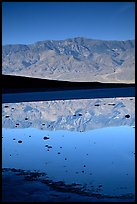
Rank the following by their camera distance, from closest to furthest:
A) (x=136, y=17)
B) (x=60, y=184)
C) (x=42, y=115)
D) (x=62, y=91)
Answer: (x=136, y=17) < (x=60, y=184) < (x=42, y=115) < (x=62, y=91)

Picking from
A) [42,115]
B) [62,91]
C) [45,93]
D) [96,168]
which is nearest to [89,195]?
[96,168]

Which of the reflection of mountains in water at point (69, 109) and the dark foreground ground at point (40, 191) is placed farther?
the reflection of mountains in water at point (69, 109)

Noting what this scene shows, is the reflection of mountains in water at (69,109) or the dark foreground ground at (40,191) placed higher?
the reflection of mountains in water at (69,109)

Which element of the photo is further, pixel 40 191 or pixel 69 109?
pixel 69 109

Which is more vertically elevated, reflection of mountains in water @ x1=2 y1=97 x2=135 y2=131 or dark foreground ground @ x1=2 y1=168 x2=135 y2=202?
reflection of mountains in water @ x1=2 y1=97 x2=135 y2=131

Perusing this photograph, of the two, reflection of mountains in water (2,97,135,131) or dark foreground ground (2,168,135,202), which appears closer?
dark foreground ground (2,168,135,202)

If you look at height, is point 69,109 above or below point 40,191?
above

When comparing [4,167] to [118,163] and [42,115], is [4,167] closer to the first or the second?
[118,163]

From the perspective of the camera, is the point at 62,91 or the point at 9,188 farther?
the point at 62,91
